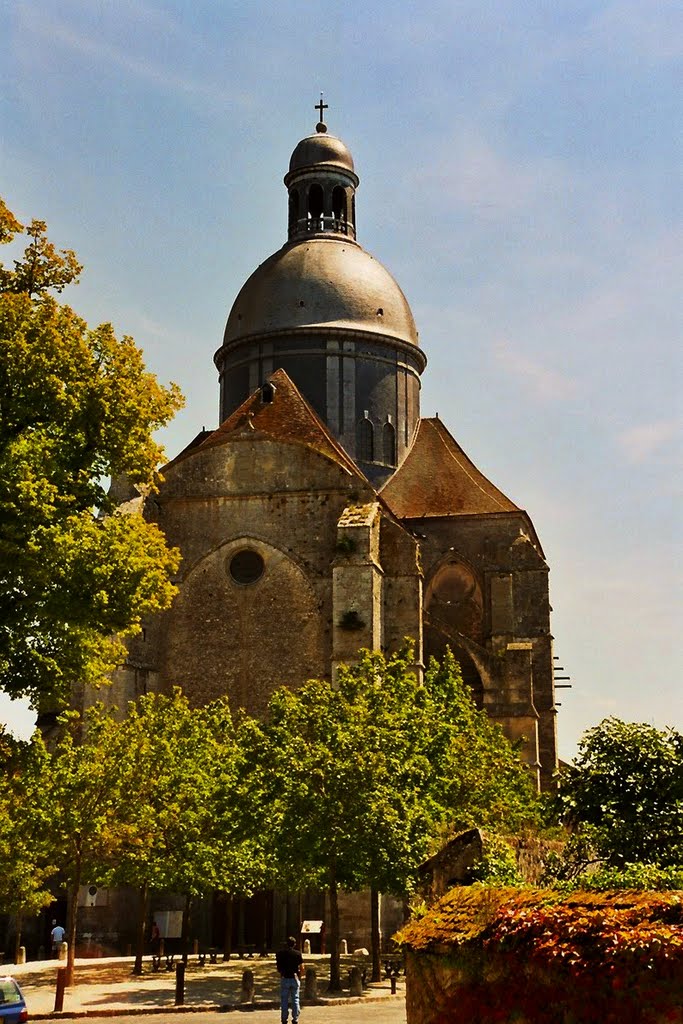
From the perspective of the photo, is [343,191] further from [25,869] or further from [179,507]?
[25,869]

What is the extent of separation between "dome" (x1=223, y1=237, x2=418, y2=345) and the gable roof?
613cm

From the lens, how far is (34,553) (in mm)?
16766

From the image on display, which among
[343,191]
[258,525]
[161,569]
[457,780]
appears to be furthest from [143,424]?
[343,191]

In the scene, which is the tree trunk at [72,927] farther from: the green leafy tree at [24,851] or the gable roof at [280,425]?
the gable roof at [280,425]

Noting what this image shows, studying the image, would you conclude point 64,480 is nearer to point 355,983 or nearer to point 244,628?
point 355,983

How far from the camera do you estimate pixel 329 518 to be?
114 ft

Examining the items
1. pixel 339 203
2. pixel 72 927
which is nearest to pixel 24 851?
pixel 72 927

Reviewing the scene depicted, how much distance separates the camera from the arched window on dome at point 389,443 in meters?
45.1

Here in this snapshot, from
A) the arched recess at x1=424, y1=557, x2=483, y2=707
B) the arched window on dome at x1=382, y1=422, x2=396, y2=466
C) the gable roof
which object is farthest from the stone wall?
the arched window on dome at x1=382, y1=422, x2=396, y2=466

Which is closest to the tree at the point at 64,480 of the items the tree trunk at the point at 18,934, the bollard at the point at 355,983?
the bollard at the point at 355,983

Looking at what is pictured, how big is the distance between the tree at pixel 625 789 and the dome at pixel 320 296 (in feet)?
95.8

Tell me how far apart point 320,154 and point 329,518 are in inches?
728

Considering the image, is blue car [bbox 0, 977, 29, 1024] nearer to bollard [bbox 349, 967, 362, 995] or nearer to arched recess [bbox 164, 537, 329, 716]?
bollard [bbox 349, 967, 362, 995]

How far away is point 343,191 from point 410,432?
30.8ft
